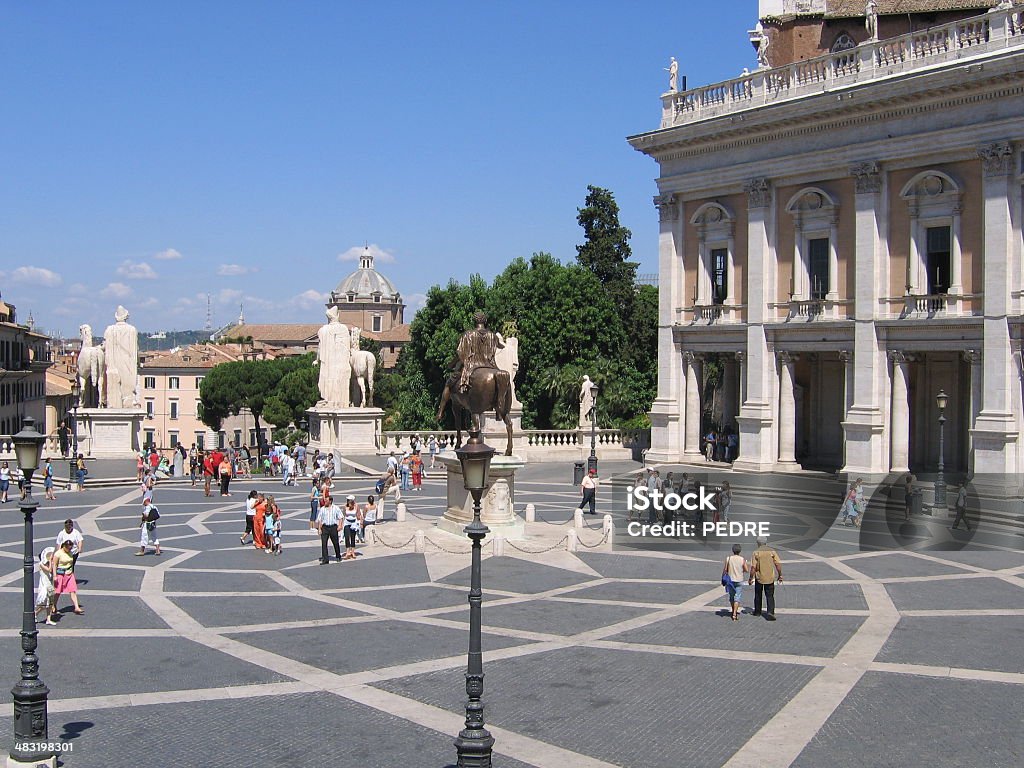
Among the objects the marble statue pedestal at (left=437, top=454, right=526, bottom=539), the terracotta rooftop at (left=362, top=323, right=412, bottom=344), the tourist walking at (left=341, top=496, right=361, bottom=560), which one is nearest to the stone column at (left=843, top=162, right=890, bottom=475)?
the marble statue pedestal at (left=437, top=454, right=526, bottom=539)

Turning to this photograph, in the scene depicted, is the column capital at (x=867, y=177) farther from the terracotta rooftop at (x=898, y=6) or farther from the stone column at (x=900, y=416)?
the terracotta rooftop at (x=898, y=6)

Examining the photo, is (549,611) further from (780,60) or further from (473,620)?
(780,60)

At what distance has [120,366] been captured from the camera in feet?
142

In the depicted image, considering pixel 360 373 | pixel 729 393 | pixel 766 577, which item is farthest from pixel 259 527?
pixel 729 393

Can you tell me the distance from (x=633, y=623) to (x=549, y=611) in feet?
5.08

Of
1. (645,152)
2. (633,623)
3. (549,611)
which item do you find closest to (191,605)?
(549,611)

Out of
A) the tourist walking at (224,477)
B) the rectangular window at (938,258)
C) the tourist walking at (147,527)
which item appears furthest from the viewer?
the rectangular window at (938,258)

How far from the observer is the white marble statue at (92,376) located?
141ft

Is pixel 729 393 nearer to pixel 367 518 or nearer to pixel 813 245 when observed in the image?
pixel 813 245

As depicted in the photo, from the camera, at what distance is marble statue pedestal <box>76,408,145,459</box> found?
140 feet

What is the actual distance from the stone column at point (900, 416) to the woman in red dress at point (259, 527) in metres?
20.7

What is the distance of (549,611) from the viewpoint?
19.4 metres

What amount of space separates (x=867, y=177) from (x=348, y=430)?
2070 cm

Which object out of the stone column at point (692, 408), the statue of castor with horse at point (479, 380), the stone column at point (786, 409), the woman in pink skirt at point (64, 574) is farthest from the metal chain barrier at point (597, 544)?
the stone column at point (692, 408)
